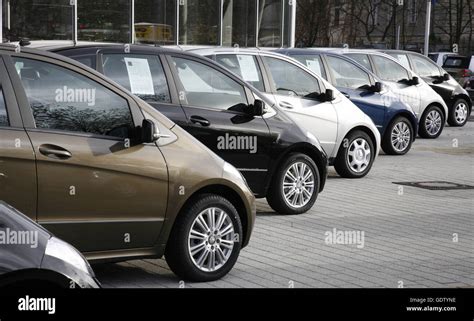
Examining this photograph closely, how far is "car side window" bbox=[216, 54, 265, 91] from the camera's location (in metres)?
12.0

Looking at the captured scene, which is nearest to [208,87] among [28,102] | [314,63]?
[28,102]

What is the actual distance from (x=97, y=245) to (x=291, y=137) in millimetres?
4031

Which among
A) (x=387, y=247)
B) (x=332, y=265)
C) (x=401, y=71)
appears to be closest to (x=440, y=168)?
(x=401, y=71)

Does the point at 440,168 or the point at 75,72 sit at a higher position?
the point at 75,72

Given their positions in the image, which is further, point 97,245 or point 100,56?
point 100,56

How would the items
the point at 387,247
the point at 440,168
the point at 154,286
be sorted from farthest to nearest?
the point at 440,168 → the point at 387,247 → the point at 154,286

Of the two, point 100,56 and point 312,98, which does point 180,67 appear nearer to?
point 100,56

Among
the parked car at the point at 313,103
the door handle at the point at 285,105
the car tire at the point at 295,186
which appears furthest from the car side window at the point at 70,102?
the door handle at the point at 285,105

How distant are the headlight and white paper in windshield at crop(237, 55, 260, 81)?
25.2 ft

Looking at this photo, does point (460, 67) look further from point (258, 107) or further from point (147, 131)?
Answer: point (147, 131)

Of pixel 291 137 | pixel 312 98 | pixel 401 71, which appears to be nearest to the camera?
pixel 291 137

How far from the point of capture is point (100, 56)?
9.13 metres

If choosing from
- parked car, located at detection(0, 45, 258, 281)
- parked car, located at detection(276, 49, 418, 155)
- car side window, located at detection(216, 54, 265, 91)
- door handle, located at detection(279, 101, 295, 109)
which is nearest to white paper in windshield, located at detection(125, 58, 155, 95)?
parked car, located at detection(0, 45, 258, 281)

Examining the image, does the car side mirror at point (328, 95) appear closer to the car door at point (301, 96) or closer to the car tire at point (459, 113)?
the car door at point (301, 96)
